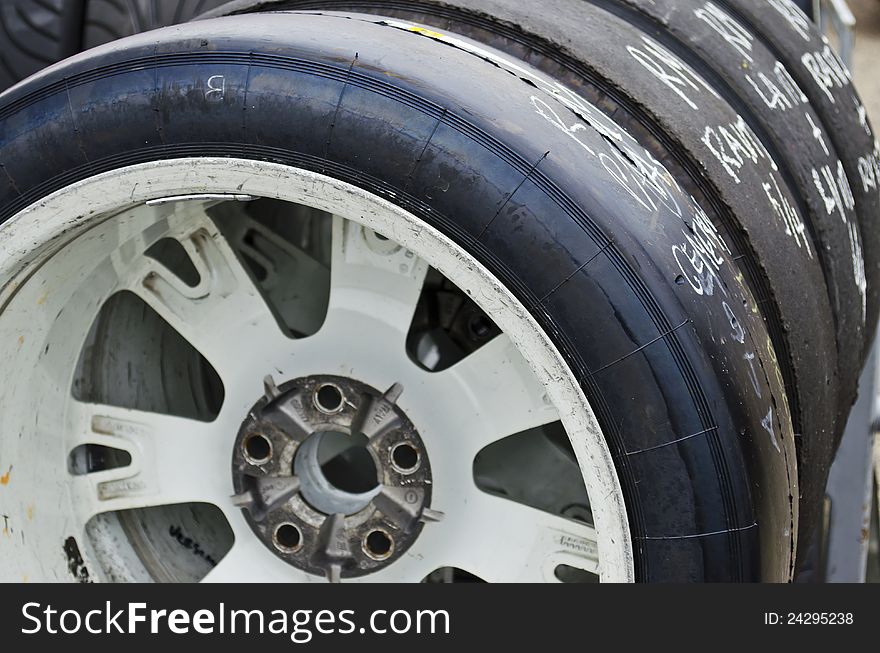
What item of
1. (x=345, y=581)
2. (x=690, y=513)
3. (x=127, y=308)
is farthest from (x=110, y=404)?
(x=690, y=513)

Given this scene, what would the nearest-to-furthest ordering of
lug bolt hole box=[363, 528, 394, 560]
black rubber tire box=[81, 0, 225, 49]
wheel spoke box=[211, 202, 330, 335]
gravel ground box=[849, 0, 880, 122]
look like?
lug bolt hole box=[363, 528, 394, 560], wheel spoke box=[211, 202, 330, 335], black rubber tire box=[81, 0, 225, 49], gravel ground box=[849, 0, 880, 122]

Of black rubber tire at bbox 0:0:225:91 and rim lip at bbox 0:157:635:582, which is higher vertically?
black rubber tire at bbox 0:0:225:91

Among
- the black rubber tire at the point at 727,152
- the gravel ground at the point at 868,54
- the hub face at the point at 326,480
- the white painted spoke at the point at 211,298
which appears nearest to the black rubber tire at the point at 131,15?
the black rubber tire at the point at 727,152

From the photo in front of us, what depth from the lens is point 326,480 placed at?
1453 millimetres

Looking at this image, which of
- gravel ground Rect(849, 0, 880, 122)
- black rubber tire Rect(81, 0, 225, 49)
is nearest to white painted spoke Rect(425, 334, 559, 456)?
black rubber tire Rect(81, 0, 225, 49)

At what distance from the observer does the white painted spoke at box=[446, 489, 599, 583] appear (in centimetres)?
133

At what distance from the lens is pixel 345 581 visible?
141 centimetres

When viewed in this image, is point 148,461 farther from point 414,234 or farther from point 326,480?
point 414,234

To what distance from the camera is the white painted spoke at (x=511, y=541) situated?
1325 mm

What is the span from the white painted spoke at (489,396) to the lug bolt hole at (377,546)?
7.1 inches

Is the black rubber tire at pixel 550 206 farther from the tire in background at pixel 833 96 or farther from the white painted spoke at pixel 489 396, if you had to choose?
the tire in background at pixel 833 96

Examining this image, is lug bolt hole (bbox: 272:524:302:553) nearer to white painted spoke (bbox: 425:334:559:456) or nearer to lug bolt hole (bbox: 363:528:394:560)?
lug bolt hole (bbox: 363:528:394:560)

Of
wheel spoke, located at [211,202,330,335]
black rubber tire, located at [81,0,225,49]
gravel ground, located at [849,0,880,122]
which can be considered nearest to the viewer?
wheel spoke, located at [211,202,330,335]

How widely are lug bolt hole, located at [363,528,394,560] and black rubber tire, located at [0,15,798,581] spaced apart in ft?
1.34
